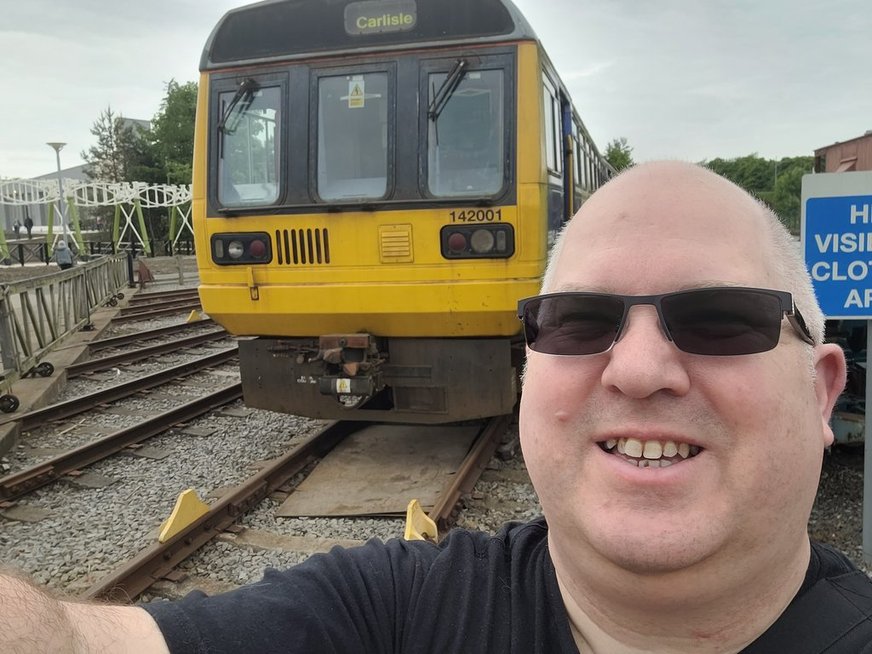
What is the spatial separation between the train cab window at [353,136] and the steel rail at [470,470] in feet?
6.93

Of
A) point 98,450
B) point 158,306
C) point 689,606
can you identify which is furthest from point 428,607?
point 158,306

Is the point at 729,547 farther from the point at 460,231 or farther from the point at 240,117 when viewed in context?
the point at 240,117

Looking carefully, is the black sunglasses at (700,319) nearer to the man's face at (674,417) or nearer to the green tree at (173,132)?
the man's face at (674,417)

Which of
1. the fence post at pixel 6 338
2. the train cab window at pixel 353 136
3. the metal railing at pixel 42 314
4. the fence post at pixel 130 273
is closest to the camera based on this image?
the train cab window at pixel 353 136

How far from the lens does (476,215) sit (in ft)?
15.2

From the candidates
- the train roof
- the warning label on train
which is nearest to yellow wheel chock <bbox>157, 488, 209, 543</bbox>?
the train roof

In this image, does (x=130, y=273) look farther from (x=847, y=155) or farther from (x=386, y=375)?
(x=847, y=155)

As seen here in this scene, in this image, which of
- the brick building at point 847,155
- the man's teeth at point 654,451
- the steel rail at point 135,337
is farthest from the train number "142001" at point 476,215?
the steel rail at point 135,337

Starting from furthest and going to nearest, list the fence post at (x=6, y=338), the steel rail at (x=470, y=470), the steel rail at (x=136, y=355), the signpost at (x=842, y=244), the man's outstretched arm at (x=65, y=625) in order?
the steel rail at (x=136, y=355), the fence post at (x=6, y=338), the steel rail at (x=470, y=470), the signpost at (x=842, y=244), the man's outstretched arm at (x=65, y=625)

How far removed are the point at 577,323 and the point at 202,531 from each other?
3588 millimetres

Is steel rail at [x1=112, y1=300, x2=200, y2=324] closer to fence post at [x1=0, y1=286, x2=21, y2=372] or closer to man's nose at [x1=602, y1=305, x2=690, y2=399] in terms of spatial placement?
fence post at [x1=0, y1=286, x2=21, y2=372]

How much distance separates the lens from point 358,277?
485 centimetres

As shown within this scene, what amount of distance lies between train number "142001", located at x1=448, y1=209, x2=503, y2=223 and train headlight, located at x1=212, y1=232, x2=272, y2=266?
4.79 ft

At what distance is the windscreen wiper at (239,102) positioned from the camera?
494 cm
